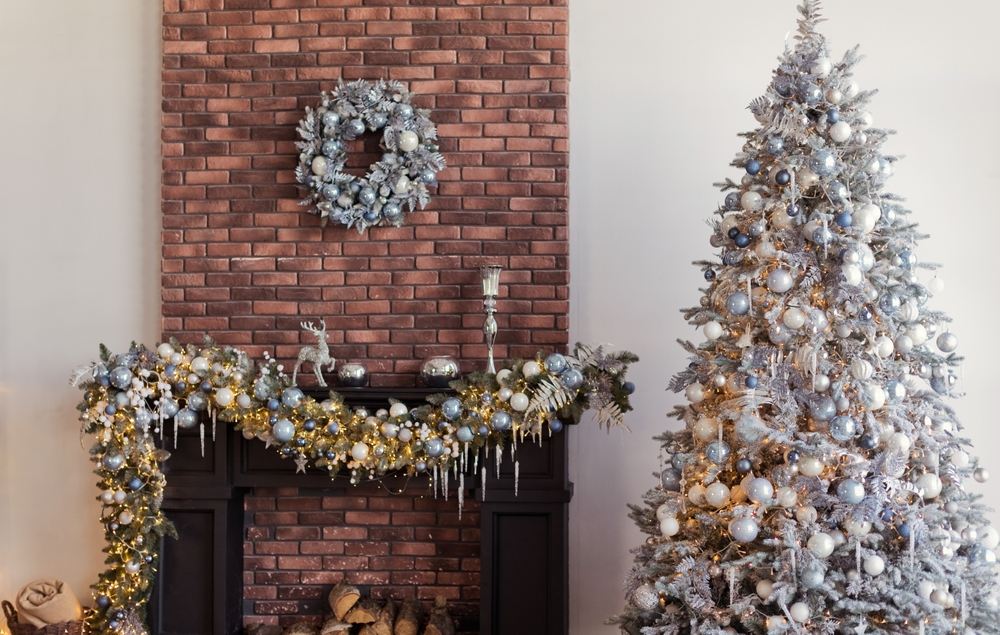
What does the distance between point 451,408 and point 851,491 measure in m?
1.47

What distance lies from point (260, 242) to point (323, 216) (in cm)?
35

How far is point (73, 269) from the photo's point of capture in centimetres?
412

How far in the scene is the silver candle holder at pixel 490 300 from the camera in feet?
11.9

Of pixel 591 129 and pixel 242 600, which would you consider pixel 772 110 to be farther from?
pixel 242 600

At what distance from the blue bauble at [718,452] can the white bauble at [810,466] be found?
0.79 feet

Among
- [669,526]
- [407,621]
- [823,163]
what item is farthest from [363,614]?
[823,163]

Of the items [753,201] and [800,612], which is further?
[753,201]

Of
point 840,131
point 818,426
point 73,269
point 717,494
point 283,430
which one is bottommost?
point 717,494

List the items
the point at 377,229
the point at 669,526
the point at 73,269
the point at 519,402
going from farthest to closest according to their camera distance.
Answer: the point at 73,269 → the point at 377,229 → the point at 519,402 → the point at 669,526

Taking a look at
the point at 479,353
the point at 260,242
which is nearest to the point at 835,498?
the point at 479,353

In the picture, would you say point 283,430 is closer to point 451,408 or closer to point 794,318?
point 451,408

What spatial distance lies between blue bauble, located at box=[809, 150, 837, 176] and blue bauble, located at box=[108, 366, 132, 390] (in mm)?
2720

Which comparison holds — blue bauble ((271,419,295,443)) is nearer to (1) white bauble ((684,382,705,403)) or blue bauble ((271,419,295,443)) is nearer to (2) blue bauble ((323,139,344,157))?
(2) blue bauble ((323,139,344,157))

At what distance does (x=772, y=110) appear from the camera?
2.98m
